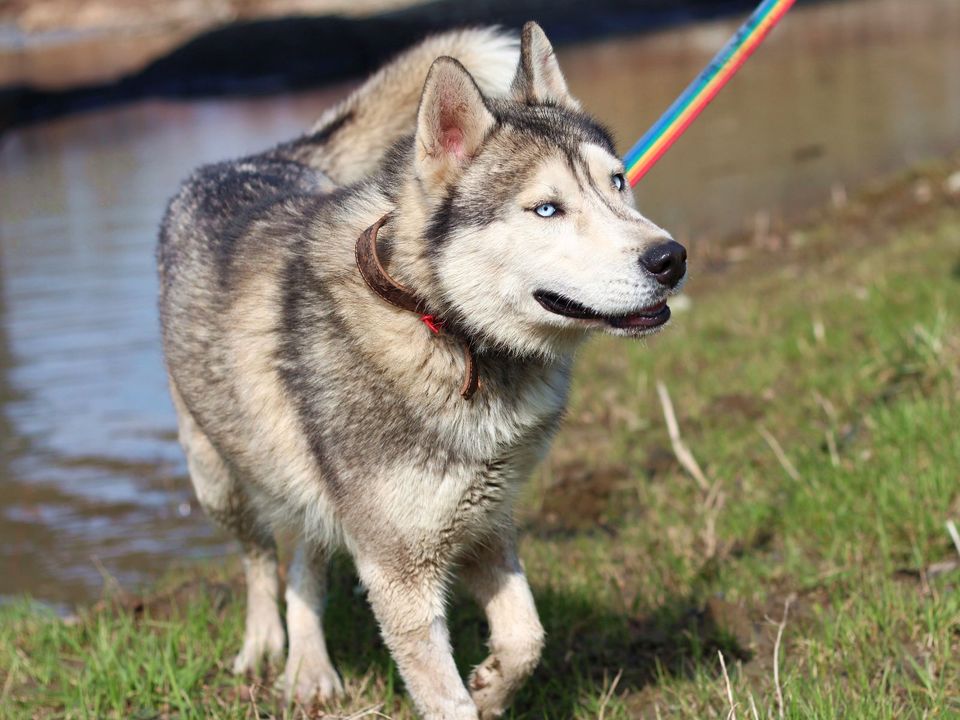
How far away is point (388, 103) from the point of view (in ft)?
15.4

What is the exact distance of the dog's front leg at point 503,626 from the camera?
336 centimetres

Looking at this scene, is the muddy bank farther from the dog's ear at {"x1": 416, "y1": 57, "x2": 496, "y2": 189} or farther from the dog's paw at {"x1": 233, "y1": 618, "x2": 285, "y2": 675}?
the dog's ear at {"x1": 416, "y1": 57, "x2": 496, "y2": 189}

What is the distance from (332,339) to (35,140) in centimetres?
1953

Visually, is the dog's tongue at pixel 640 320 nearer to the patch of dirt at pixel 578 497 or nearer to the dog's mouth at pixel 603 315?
the dog's mouth at pixel 603 315

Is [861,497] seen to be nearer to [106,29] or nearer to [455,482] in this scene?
[455,482]

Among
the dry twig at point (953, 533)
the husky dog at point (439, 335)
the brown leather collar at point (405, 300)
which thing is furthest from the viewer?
the dry twig at point (953, 533)

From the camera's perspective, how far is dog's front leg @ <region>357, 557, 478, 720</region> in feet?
10.6

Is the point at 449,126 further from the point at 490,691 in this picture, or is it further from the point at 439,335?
the point at 490,691

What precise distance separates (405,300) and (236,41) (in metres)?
27.9

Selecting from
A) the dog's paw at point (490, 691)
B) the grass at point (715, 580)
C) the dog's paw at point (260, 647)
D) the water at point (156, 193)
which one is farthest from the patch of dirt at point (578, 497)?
the dog's paw at point (490, 691)

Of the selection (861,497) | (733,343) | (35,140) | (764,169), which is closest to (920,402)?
(861,497)

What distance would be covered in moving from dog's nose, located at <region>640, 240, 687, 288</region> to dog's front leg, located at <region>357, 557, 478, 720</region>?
103 cm

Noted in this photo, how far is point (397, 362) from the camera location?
10.6 ft

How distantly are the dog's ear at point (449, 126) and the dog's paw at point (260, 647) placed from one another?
1.95 m
